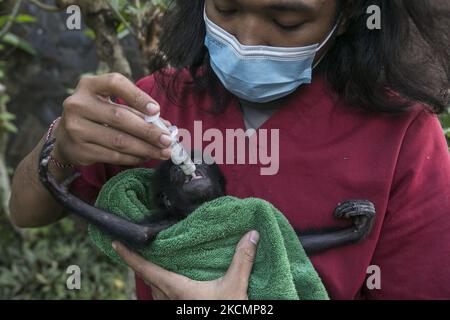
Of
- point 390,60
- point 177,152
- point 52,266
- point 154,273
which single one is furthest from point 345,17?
point 52,266

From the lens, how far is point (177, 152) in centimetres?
139

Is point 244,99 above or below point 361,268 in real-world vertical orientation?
above

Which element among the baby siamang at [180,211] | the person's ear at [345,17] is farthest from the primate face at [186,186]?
the person's ear at [345,17]

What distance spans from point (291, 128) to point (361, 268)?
1.19ft

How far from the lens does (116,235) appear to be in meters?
1.44

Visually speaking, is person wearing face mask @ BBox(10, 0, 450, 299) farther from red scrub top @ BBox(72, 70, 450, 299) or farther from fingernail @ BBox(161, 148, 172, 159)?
fingernail @ BBox(161, 148, 172, 159)

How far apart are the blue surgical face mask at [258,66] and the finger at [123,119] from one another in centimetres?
28

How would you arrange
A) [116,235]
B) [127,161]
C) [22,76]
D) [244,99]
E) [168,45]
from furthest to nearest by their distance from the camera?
[22,76] < [168,45] < [244,99] < [116,235] < [127,161]

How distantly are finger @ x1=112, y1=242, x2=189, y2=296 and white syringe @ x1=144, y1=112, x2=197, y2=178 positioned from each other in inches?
8.7

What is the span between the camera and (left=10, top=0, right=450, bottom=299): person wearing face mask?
142cm

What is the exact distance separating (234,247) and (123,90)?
0.42 m

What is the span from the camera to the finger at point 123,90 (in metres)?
1.24
